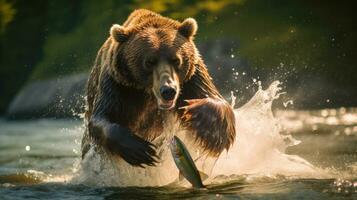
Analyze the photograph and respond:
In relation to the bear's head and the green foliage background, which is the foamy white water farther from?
the green foliage background

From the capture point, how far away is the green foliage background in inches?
916

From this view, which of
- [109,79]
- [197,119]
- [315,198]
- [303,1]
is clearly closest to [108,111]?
[109,79]

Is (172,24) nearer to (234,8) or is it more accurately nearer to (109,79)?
(109,79)

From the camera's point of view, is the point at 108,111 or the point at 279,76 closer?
the point at 108,111

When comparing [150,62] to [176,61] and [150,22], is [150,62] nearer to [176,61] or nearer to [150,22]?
[176,61]

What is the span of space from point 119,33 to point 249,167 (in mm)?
1993

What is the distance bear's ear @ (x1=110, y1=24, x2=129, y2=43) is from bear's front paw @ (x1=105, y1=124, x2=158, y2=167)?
96 centimetres

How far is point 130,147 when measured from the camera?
6.20 metres

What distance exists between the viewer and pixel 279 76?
24109 millimetres

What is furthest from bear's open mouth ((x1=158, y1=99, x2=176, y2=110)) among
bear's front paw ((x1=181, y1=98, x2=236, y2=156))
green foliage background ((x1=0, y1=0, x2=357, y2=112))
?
green foliage background ((x1=0, y1=0, x2=357, y2=112))

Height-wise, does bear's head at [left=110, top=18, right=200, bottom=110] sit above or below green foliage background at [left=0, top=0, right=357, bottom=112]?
below

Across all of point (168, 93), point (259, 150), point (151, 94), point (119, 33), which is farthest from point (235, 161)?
point (168, 93)

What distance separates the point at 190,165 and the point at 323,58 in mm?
18590

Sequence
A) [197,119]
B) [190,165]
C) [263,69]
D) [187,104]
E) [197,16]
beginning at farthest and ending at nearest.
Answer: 1. [197,16]
2. [263,69]
3. [187,104]
4. [197,119]
5. [190,165]
